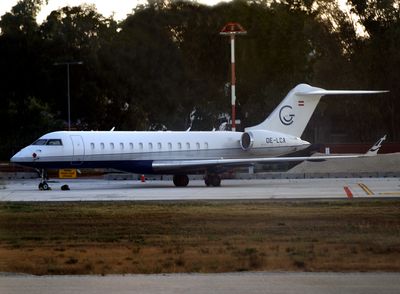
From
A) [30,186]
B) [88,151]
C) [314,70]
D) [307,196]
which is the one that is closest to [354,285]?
[307,196]

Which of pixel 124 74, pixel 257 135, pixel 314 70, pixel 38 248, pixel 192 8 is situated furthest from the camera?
pixel 314 70

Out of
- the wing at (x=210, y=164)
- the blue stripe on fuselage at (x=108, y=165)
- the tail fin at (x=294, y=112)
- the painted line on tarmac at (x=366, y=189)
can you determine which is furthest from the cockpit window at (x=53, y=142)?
the painted line on tarmac at (x=366, y=189)

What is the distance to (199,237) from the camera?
74.3 ft

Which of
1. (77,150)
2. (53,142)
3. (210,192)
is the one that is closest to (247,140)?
(77,150)

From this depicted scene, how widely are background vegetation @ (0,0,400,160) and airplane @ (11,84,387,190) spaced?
3443 mm

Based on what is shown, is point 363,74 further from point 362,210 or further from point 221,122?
point 362,210

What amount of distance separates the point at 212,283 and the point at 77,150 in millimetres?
29278

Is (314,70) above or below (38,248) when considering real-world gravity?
above

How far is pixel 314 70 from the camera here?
70125 millimetres

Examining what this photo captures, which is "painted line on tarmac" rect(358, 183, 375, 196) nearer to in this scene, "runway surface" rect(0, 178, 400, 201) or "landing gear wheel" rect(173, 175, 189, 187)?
"runway surface" rect(0, 178, 400, 201)

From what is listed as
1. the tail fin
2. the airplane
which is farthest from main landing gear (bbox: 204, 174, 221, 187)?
the tail fin

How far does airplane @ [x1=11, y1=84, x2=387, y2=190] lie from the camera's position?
43781mm

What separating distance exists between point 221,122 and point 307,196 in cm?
3922

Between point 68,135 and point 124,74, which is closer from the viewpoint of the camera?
point 68,135
